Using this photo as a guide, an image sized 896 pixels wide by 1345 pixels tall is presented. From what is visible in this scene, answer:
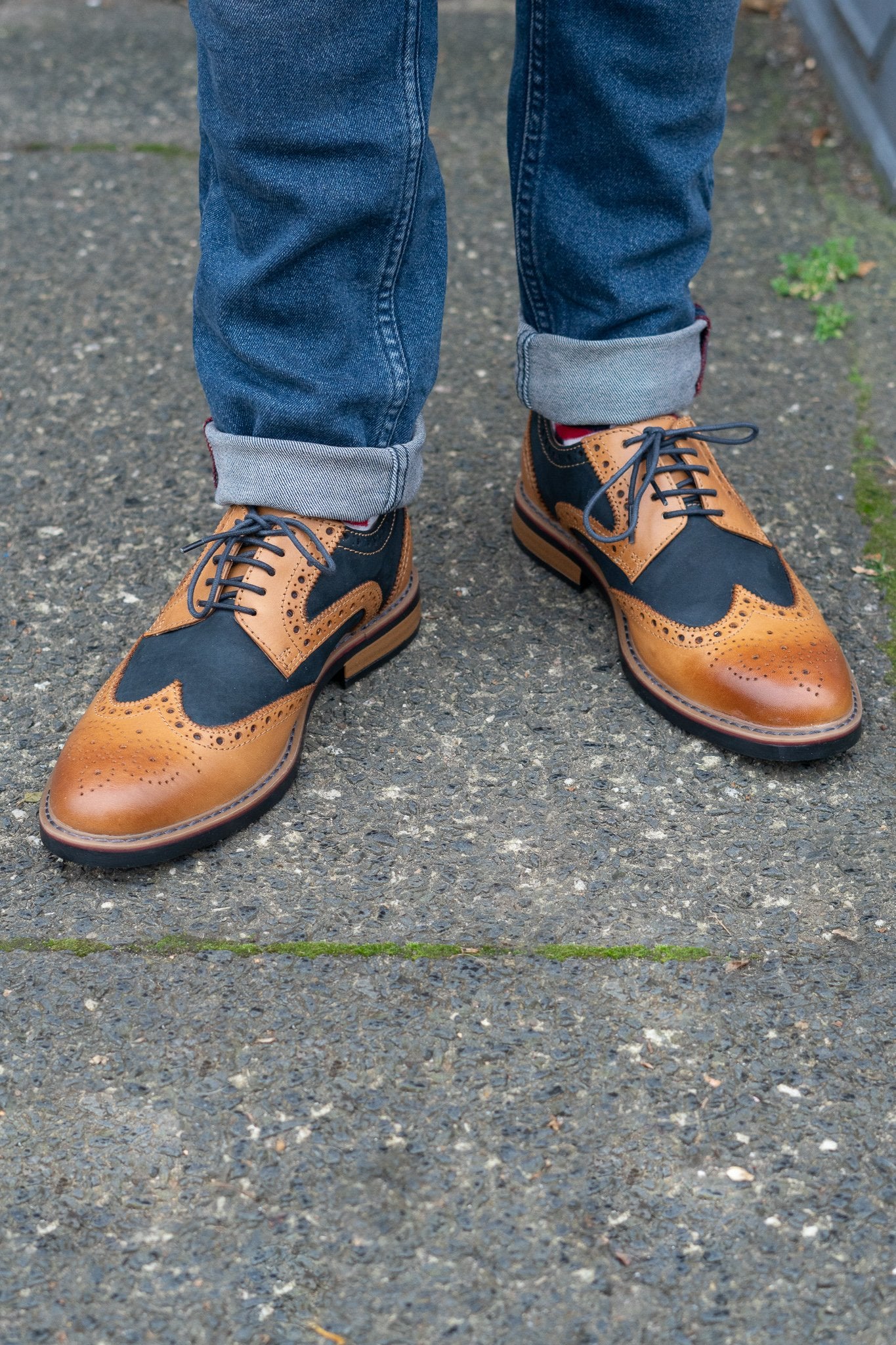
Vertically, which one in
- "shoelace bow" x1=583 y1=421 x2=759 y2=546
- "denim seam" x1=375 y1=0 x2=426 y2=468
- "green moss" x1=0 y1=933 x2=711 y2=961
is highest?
"denim seam" x1=375 y1=0 x2=426 y2=468

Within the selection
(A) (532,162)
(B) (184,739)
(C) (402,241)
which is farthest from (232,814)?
(A) (532,162)

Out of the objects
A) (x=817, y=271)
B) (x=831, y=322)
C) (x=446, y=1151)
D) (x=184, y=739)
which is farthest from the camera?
(x=817, y=271)

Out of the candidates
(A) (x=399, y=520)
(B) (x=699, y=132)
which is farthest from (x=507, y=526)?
(B) (x=699, y=132)

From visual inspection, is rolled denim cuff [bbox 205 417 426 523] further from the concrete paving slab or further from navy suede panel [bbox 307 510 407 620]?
the concrete paving slab

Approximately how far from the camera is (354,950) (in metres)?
1.23

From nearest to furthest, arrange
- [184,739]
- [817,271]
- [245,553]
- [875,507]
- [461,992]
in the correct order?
1. [461,992]
2. [184,739]
3. [245,553]
4. [875,507]
5. [817,271]

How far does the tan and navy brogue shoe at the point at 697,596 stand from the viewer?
1392 mm

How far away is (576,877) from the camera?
1.31m

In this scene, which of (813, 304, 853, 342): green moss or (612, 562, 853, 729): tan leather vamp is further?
(813, 304, 853, 342): green moss

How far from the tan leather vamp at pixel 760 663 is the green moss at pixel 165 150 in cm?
189

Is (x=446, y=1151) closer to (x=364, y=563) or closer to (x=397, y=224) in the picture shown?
(x=364, y=563)

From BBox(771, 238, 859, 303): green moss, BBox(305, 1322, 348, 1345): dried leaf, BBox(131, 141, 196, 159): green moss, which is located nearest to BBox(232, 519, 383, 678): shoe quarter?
BBox(305, 1322, 348, 1345): dried leaf

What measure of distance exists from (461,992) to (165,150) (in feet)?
7.49

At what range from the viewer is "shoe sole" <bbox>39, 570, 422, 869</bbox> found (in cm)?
126
